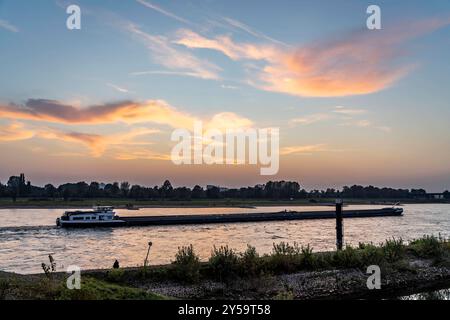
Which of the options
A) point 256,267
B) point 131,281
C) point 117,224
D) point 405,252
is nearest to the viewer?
point 131,281

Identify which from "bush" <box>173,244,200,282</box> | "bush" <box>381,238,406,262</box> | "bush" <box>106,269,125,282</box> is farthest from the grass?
"bush" <box>381,238,406,262</box>

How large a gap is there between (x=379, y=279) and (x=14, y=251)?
138 feet

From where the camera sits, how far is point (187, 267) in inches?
1011

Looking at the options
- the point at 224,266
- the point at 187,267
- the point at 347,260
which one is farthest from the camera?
the point at 347,260

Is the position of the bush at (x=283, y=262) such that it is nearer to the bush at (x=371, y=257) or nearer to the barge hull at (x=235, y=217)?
the bush at (x=371, y=257)

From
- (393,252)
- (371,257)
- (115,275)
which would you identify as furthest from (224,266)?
(393,252)

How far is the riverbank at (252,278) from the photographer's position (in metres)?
19.7

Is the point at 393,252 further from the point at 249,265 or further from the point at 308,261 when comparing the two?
the point at 249,265

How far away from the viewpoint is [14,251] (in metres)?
53.4

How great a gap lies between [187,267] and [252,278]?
3747 millimetres
